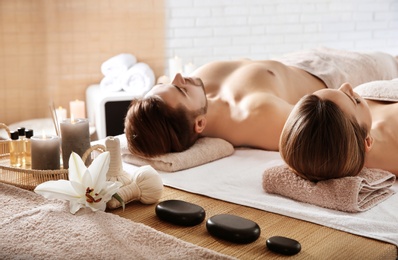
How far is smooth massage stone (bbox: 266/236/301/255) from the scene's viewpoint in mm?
1335

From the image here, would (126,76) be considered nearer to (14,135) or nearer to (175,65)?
(175,65)

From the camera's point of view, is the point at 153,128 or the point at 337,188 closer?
the point at 337,188

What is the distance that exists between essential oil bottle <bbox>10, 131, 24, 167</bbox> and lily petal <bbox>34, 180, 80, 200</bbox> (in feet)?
1.48

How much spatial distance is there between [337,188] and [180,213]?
471 millimetres

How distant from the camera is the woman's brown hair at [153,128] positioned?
208 centimetres

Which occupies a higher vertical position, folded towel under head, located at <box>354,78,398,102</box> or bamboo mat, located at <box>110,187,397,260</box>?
folded towel under head, located at <box>354,78,398,102</box>

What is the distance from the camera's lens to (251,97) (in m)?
2.41

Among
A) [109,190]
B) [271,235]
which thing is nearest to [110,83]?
[109,190]

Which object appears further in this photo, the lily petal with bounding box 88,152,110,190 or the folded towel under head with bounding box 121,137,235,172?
the folded towel under head with bounding box 121,137,235,172

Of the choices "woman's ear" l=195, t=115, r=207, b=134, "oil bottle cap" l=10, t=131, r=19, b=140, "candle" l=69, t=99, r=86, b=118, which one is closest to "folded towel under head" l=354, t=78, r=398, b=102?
"woman's ear" l=195, t=115, r=207, b=134

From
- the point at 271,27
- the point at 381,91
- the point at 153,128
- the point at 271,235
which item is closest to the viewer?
the point at 271,235

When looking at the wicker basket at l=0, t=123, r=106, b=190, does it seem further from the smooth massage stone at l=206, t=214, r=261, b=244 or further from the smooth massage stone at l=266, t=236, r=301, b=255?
the smooth massage stone at l=266, t=236, r=301, b=255

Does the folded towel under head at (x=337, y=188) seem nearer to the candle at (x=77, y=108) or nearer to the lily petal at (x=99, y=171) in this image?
the lily petal at (x=99, y=171)

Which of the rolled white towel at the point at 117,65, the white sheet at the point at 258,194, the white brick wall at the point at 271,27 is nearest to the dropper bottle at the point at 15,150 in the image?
the white sheet at the point at 258,194
